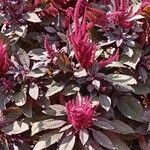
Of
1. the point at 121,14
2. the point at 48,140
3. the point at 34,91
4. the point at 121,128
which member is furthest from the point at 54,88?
the point at 121,14

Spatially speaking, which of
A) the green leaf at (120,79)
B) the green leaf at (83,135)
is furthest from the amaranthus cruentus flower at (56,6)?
the green leaf at (83,135)

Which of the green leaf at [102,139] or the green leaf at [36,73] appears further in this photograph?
the green leaf at [36,73]

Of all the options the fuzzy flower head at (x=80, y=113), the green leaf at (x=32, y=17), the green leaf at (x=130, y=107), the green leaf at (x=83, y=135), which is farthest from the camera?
the green leaf at (x=32, y=17)

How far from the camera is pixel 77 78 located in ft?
7.10

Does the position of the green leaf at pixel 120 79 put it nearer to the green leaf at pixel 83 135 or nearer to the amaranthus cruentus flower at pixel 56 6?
the green leaf at pixel 83 135

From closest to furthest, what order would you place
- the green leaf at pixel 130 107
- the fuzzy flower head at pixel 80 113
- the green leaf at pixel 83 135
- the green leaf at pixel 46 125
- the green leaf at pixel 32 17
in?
the fuzzy flower head at pixel 80 113
the green leaf at pixel 83 135
the green leaf at pixel 46 125
the green leaf at pixel 130 107
the green leaf at pixel 32 17

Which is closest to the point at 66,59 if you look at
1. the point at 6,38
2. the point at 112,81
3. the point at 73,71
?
the point at 73,71

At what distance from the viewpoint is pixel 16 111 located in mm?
2143

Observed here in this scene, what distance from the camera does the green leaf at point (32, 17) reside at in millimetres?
2322

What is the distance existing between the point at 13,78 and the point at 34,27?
0.48 m

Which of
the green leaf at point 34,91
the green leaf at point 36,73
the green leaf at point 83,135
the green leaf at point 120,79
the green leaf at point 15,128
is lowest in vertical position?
the green leaf at point 15,128

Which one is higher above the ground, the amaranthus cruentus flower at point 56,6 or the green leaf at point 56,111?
the amaranthus cruentus flower at point 56,6

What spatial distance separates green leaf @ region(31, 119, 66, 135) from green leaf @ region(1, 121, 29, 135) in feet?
0.14

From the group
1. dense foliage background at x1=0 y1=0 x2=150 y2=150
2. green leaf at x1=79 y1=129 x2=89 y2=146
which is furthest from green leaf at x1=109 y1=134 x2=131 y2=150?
green leaf at x1=79 y1=129 x2=89 y2=146
